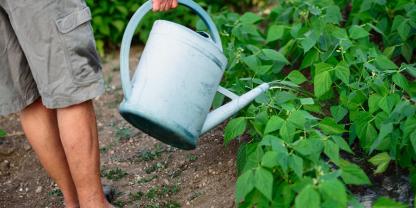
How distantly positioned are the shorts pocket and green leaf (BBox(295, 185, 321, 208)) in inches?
31.4

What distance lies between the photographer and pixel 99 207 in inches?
98.7

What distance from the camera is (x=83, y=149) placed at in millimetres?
2414

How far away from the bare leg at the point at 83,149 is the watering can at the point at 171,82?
18cm

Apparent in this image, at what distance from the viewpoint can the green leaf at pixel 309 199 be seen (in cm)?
197

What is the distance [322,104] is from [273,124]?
26.4 inches

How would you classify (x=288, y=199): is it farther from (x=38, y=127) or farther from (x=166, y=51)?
(x=38, y=127)

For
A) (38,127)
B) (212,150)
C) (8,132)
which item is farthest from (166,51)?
(8,132)

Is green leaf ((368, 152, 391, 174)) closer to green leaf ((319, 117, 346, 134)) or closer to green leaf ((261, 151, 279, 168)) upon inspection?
green leaf ((319, 117, 346, 134))

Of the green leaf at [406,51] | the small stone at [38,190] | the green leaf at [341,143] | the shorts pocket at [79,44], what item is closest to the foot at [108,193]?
the small stone at [38,190]

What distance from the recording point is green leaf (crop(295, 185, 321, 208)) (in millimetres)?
1975

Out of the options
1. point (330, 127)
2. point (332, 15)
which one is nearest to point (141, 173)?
point (330, 127)

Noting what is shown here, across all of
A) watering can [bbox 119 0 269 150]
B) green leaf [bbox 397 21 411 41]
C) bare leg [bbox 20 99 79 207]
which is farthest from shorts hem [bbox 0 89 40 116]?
green leaf [bbox 397 21 411 41]

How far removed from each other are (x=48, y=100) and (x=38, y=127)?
24 cm

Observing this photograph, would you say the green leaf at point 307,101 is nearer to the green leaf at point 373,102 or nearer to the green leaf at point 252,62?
the green leaf at point 373,102
